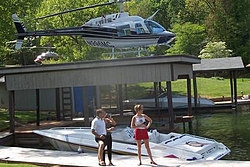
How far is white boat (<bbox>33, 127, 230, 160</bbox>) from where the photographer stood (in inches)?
588

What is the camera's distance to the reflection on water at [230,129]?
1807 cm

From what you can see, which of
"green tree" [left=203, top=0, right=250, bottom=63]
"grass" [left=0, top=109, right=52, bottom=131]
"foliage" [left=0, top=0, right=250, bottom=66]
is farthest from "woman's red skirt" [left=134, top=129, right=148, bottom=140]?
"green tree" [left=203, top=0, right=250, bottom=63]

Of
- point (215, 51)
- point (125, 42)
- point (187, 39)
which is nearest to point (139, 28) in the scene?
point (125, 42)

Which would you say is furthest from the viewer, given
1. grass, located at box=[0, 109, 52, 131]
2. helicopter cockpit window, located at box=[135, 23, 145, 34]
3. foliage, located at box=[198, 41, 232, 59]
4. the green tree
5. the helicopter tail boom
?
the green tree

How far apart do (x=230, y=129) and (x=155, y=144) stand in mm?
10140

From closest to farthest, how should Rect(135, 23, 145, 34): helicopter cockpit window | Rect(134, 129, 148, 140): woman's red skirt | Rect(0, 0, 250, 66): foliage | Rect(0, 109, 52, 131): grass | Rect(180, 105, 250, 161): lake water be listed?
Rect(134, 129, 148, 140): woman's red skirt, Rect(180, 105, 250, 161): lake water, Rect(135, 23, 145, 34): helicopter cockpit window, Rect(0, 109, 52, 131): grass, Rect(0, 0, 250, 66): foliage

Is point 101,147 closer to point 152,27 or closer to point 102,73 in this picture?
point 102,73

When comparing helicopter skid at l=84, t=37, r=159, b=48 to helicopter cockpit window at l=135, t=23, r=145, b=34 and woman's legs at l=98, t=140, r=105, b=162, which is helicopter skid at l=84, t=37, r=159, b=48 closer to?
helicopter cockpit window at l=135, t=23, r=145, b=34

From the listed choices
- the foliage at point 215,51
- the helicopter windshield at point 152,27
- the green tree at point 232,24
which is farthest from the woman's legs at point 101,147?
the green tree at point 232,24

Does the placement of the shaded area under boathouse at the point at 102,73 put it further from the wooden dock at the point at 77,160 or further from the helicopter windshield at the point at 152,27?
the wooden dock at the point at 77,160

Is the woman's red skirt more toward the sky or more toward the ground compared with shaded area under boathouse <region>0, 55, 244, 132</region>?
more toward the ground

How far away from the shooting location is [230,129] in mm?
24422

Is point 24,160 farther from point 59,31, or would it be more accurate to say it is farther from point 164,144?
point 59,31

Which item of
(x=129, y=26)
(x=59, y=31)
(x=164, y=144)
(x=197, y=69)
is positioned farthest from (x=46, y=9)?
(x=164, y=144)
